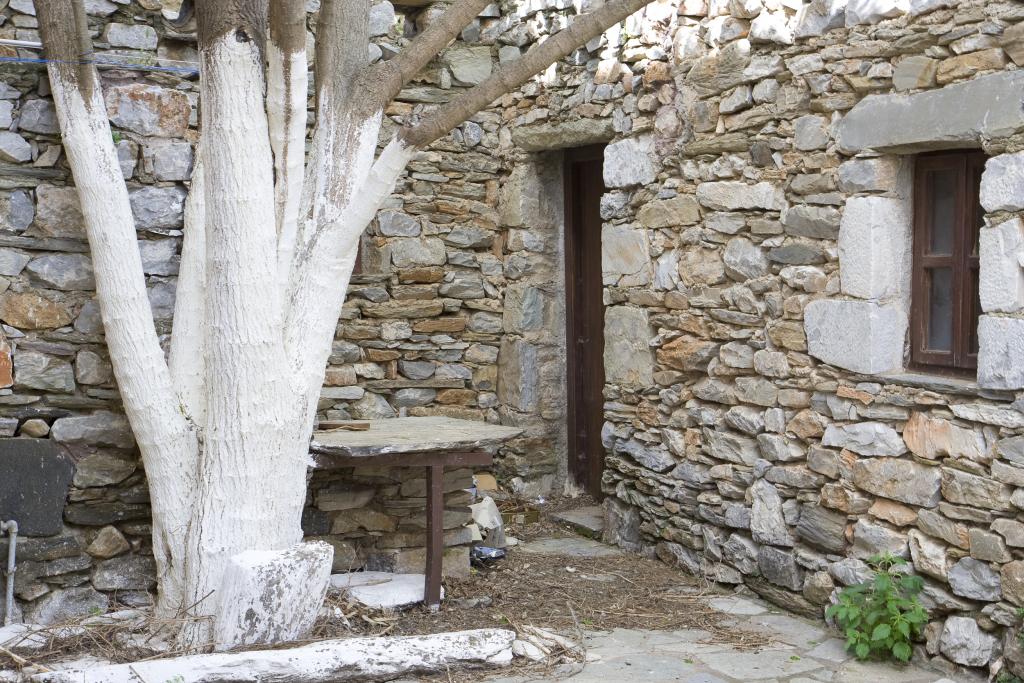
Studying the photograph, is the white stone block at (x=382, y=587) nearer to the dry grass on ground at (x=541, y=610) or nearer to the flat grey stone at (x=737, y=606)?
the dry grass on ground at (x=541, y=610)

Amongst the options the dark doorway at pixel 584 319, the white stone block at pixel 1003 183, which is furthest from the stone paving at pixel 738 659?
the dark doorway at pixel 584 319

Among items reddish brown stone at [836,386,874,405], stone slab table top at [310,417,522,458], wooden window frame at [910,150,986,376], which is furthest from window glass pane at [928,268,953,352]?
stone slab table top at [310,417,522,458]

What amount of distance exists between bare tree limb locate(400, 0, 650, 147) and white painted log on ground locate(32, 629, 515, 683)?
1.88 meters

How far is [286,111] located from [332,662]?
6.58 ft

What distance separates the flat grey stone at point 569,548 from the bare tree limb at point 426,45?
2.59 m

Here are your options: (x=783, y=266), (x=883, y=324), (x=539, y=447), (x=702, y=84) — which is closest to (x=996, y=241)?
(x=883, y=324)

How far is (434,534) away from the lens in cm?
458

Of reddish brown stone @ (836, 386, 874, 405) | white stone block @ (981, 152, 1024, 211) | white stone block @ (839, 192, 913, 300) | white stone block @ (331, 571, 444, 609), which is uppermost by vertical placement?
white stone block @ (981, 152, 1024, 211)

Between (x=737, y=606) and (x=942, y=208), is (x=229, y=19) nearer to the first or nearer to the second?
(x=942, y=208)

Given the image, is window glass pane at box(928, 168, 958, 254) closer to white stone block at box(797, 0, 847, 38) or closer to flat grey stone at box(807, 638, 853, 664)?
white stone block at box(797, 0, 847, 38)

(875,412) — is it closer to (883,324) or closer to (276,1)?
(883,324)

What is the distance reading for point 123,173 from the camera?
14.8 feet

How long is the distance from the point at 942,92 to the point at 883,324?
89cm

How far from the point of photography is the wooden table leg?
4.58 metres
